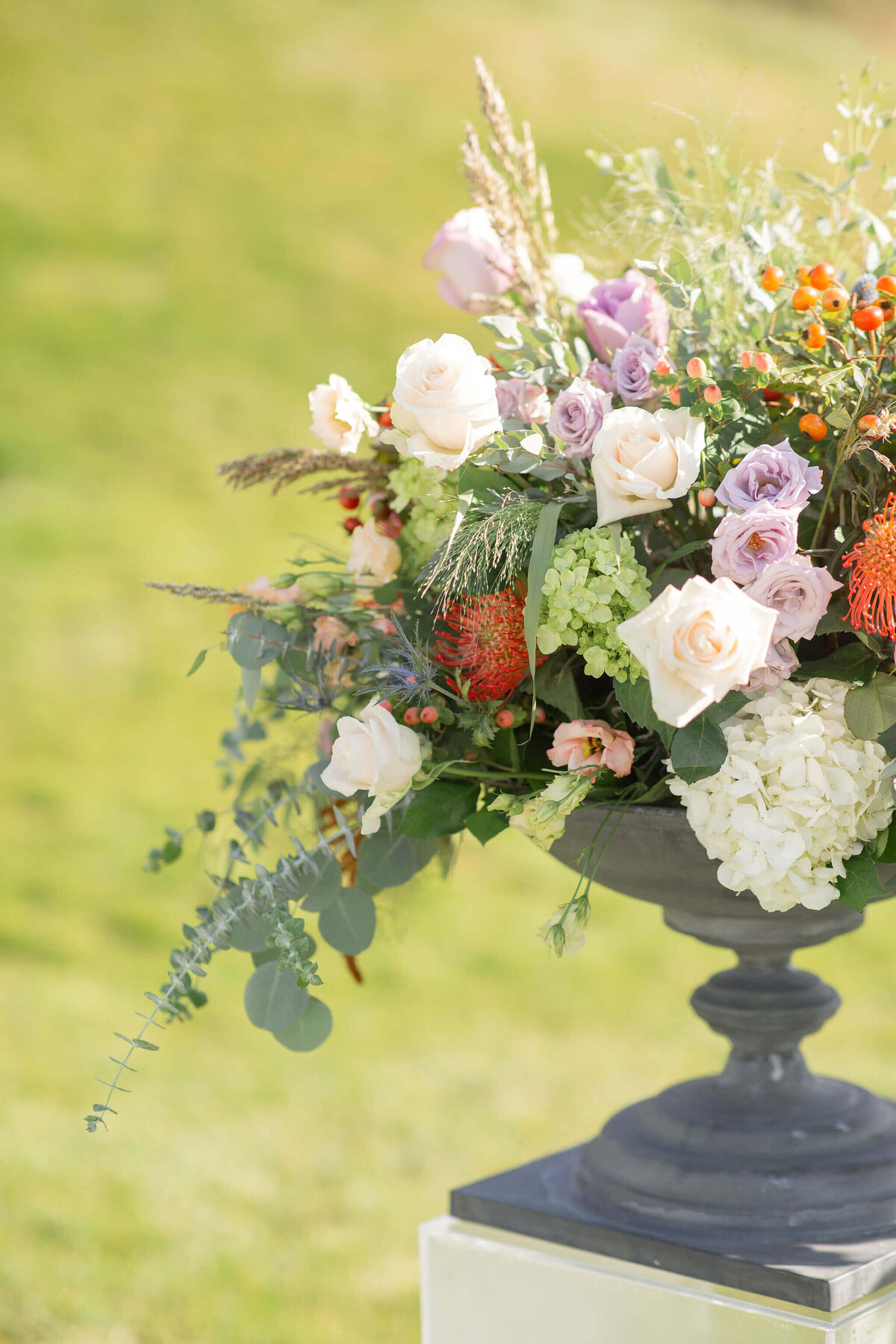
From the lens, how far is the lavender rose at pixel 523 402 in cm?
88

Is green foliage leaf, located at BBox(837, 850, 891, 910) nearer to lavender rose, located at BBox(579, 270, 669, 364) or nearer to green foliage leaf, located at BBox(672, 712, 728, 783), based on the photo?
green foliage leaf, located at BBox(672, 712, 728, 783)

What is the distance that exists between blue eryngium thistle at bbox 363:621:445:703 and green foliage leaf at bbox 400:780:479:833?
0.06m

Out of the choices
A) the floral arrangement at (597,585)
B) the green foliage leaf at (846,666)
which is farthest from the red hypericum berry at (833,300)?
the green foliage leaf at (846,666)

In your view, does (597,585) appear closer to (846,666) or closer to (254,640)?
(846,666)

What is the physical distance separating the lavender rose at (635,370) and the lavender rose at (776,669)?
0.19m

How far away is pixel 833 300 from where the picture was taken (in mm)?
788

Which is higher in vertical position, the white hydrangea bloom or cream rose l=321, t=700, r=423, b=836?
cream rose l=321, t=700, r=423, b=836

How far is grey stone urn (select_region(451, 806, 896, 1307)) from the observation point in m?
0.85

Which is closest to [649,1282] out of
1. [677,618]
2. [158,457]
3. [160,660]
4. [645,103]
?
[677,618]

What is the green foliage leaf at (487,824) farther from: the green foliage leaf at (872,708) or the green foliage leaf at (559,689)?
the green foliage leaf at (872,708)

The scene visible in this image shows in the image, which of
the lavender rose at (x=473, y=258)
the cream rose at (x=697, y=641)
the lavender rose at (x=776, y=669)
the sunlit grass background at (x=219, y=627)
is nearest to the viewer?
the cream rose at (x=697, y=641)

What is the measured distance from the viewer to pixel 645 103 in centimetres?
98

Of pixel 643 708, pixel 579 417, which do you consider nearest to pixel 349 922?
pixel 643 708

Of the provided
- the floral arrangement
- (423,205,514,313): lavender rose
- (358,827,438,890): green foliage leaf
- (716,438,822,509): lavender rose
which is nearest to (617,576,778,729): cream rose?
the floral arrangement
